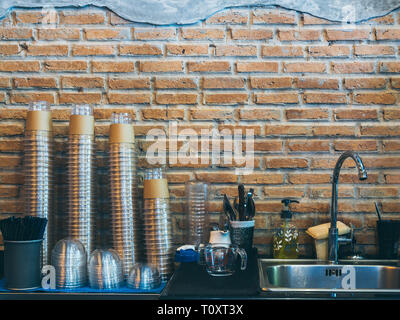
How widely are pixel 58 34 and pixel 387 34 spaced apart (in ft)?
5.13

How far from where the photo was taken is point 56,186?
1.96 m

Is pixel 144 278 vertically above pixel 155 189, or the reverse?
pixel 155 189

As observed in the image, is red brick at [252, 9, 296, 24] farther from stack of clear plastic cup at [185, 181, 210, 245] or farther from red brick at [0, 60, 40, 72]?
red brick at [0, 60, 40, 72]

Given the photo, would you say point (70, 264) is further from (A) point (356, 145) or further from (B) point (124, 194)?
(A) point (356, 145)

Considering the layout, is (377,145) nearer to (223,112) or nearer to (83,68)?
(223,112)

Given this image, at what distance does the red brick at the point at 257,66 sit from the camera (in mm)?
2070

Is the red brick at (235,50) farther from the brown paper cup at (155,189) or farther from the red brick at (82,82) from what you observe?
the brown paper cup at (155,189)

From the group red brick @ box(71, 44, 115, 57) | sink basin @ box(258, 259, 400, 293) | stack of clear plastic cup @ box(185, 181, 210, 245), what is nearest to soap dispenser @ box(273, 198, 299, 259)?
sink basin @ box(258, 259, 400, 293)

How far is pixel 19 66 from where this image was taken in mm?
2100

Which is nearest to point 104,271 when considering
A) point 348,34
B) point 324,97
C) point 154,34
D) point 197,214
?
point 197,214
